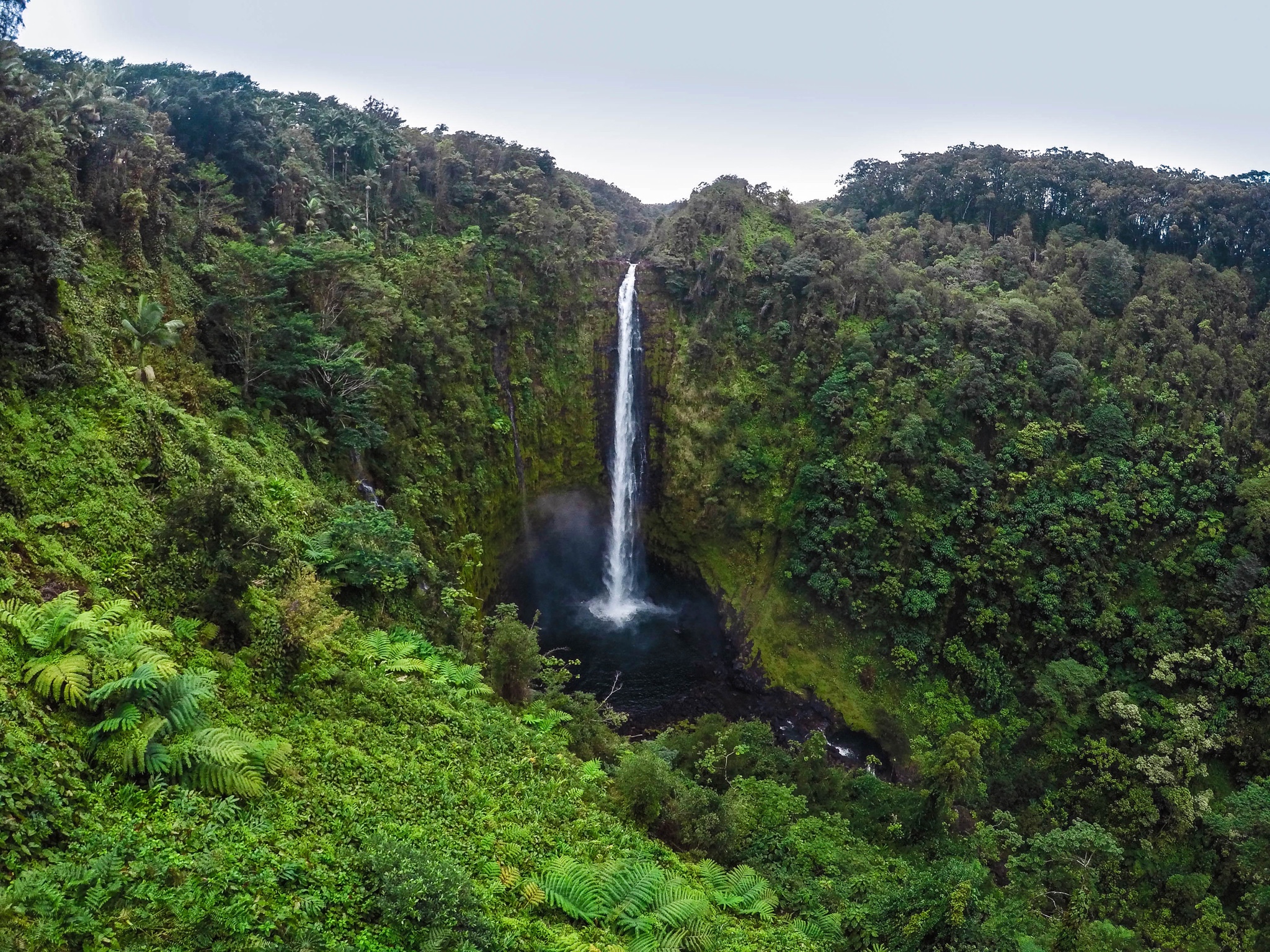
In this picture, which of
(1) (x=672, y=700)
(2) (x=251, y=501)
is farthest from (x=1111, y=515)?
(2) (x=251, y=501)

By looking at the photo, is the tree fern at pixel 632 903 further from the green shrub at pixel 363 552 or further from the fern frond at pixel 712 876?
the green shrub at pixel 363 552

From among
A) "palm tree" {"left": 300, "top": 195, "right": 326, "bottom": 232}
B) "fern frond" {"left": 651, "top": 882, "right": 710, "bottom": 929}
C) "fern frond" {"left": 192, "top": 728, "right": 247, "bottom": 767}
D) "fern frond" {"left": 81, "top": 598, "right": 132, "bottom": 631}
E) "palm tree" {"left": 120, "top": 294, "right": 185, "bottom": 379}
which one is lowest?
"fern frond" {"left": 651, "top": 882, "right": 710, "bottom": 929}

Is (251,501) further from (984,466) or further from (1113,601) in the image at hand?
(1113,601)

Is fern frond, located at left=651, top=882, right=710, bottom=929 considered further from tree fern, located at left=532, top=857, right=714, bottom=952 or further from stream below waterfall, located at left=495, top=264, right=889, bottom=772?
stream below waterfall, located at left=495, top=264, right=889, bottom=772

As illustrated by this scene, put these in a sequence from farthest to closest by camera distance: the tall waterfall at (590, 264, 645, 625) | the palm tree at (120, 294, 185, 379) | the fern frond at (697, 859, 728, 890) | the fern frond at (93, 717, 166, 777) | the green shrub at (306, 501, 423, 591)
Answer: the tall waterfall at (590, 264, 645, 625), the palm tree at (120, 294, 185, 379), the green shrub at (306, 501, 423, 591), the fern frond at (697, 859, 728, 890), the fern frond at (93, 717, 166, 777)

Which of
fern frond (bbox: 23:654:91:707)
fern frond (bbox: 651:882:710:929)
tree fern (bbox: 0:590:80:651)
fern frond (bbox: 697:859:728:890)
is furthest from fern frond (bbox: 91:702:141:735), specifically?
fern frond (bbox: 697:859:728:890)
